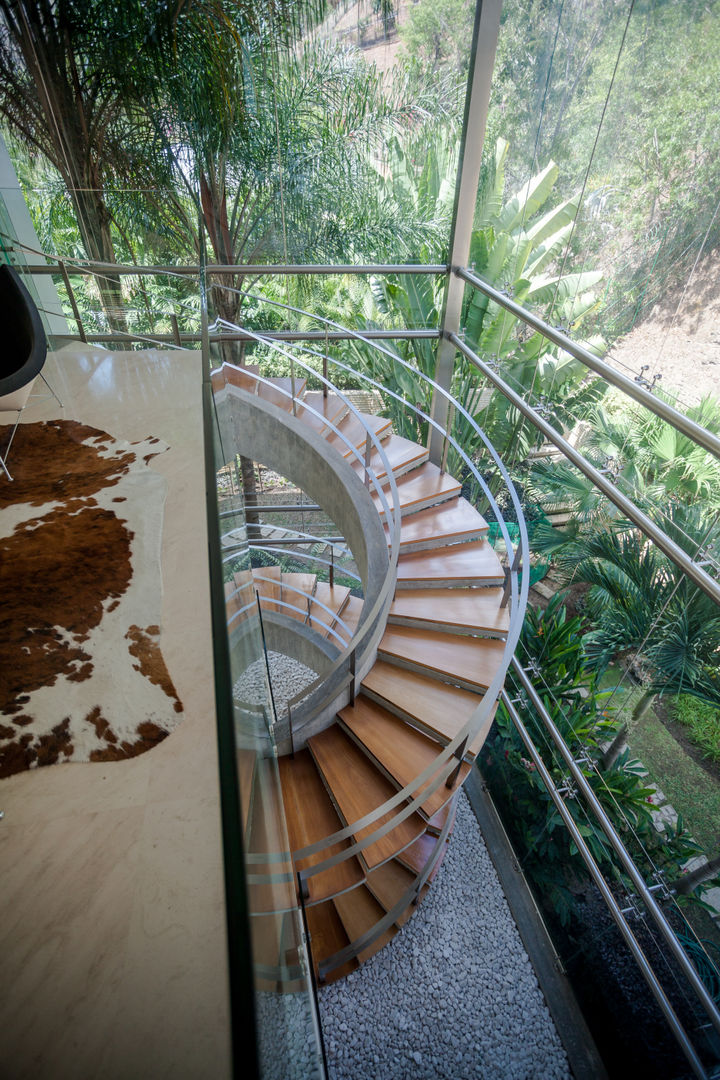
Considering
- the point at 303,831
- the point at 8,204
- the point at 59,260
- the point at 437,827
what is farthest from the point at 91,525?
the point at 8,204

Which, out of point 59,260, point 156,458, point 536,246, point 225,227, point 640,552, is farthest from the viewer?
point 225,227

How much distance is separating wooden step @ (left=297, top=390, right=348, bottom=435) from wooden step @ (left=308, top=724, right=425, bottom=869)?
3.03 meters

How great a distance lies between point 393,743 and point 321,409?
3.59m

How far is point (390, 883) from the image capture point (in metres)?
4.35

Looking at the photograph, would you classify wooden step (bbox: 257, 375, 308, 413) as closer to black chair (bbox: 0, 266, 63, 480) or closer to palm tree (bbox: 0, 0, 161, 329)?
palm tree (bbox: 0, 0, 161, 329)

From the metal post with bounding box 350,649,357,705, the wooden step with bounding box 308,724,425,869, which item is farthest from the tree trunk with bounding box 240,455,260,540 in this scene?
the wooden step with bounding box 308,724,425,869

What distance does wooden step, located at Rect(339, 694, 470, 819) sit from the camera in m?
3.66

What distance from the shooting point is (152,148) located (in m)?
5.20

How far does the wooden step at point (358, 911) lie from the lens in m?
4.16

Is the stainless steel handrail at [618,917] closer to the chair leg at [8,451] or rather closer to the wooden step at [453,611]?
the wooden step at [453,611]

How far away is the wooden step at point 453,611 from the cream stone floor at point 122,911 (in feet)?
9.42

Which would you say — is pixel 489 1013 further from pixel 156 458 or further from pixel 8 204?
pixel 8 204

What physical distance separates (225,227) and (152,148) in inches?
35.0

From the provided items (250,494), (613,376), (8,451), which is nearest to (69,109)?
(250,494)
